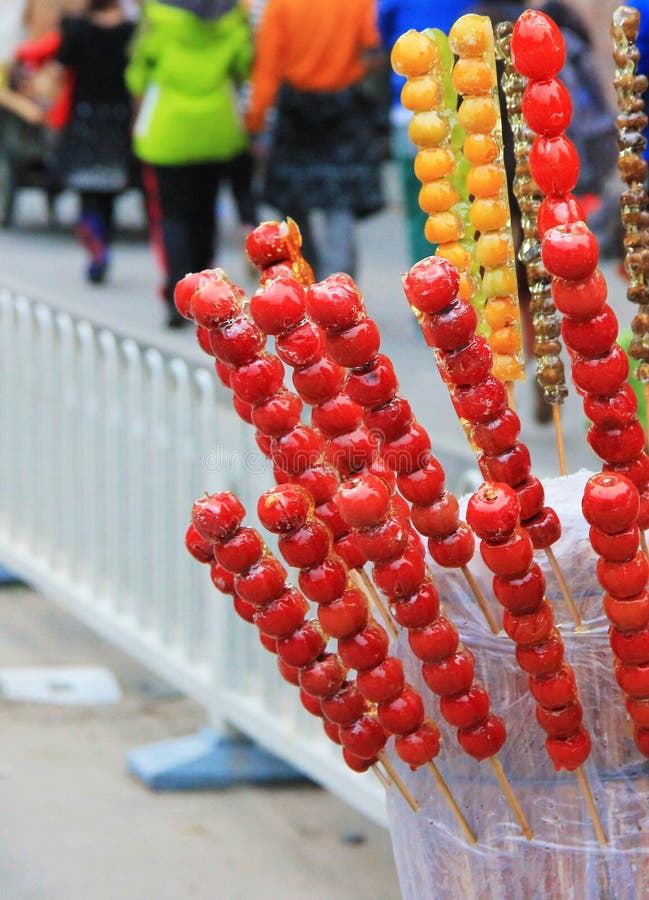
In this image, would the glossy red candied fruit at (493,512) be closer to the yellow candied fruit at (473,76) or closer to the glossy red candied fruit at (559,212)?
the glossy red candied fruit at (559,212)

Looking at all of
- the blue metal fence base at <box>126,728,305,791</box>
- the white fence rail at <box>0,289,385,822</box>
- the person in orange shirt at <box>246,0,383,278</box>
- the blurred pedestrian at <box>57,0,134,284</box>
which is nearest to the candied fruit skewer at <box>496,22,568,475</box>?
the white fence rail at <box>0,289,385,822</box>

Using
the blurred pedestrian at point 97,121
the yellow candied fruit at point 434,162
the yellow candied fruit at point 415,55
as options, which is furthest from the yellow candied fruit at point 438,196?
the blurred pedestrian at point 97,121

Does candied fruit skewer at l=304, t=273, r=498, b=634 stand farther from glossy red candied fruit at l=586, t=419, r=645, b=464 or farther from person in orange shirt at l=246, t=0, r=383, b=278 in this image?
person in orange shirt at l=246, t=0, r=383, b=278

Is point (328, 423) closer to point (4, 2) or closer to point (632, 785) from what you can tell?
point (632, 785)

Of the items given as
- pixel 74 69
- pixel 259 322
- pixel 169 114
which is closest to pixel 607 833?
pixel 259 322

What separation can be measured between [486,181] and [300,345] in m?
0.33

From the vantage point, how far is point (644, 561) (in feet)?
4.12

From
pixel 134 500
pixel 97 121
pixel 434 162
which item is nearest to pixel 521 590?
pixel 434 162

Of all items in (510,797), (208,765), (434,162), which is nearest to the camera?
(510,797)

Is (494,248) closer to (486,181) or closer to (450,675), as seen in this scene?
(486,181)

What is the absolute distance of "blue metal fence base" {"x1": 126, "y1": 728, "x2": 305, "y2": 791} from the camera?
138 inches

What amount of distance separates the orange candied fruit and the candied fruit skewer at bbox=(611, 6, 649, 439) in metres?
0.12

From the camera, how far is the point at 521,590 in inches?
50.3

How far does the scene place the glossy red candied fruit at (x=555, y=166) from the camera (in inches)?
48.8
